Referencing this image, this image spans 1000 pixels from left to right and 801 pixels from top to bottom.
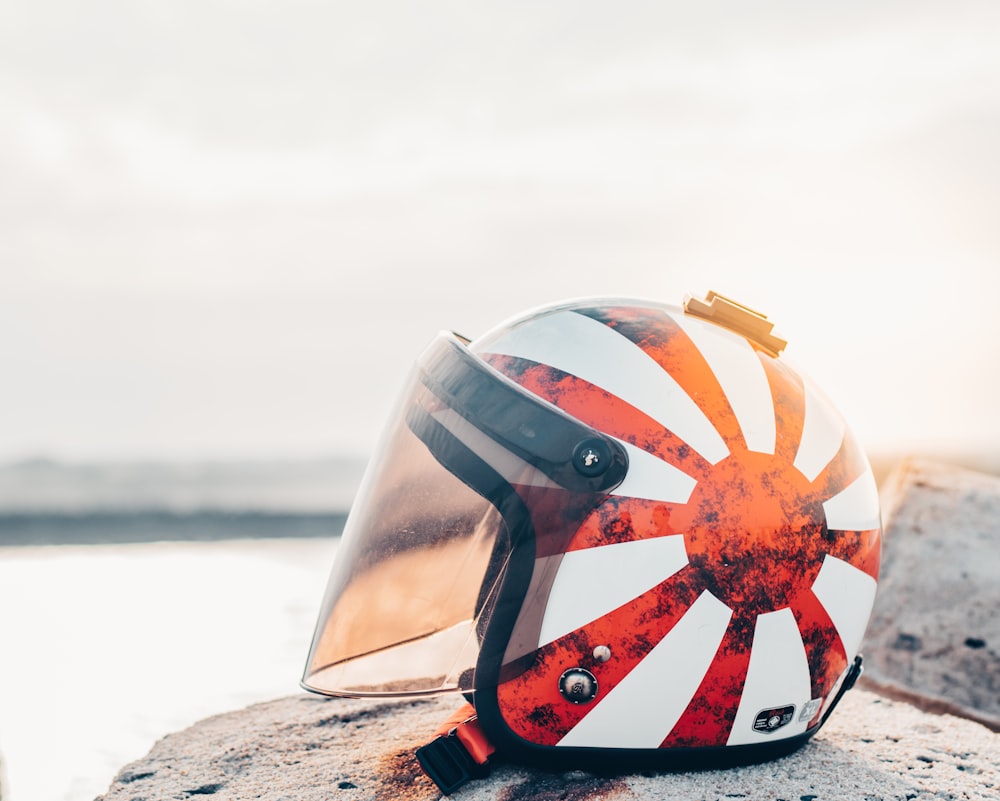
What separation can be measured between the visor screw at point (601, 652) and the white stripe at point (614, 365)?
2.13 ft

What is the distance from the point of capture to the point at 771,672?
276cm

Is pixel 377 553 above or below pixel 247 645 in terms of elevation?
above

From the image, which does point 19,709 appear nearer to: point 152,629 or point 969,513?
point 152,629

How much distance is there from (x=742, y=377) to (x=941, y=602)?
2.56 meters

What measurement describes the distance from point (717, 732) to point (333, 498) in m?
20.5

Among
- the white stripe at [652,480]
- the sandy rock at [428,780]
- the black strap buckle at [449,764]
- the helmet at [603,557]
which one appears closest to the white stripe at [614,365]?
the helmet at [603,557]

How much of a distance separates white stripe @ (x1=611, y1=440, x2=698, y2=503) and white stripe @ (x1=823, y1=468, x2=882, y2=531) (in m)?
0.54

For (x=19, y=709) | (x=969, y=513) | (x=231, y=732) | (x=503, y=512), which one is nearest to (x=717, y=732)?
(x=503, y=512)

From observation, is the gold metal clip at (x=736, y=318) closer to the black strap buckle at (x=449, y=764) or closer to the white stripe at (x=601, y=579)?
the white stripe at (x=601, y=579)

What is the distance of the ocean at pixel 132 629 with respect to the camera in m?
4.02

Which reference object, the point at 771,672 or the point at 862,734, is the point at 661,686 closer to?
the point at 771,672

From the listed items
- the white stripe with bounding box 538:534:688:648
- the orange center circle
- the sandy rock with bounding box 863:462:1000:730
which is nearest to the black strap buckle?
the white stripe with bounding box 538:534:688:648

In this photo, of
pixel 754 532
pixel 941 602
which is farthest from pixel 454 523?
pixel 941 602

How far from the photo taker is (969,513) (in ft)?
16.6
